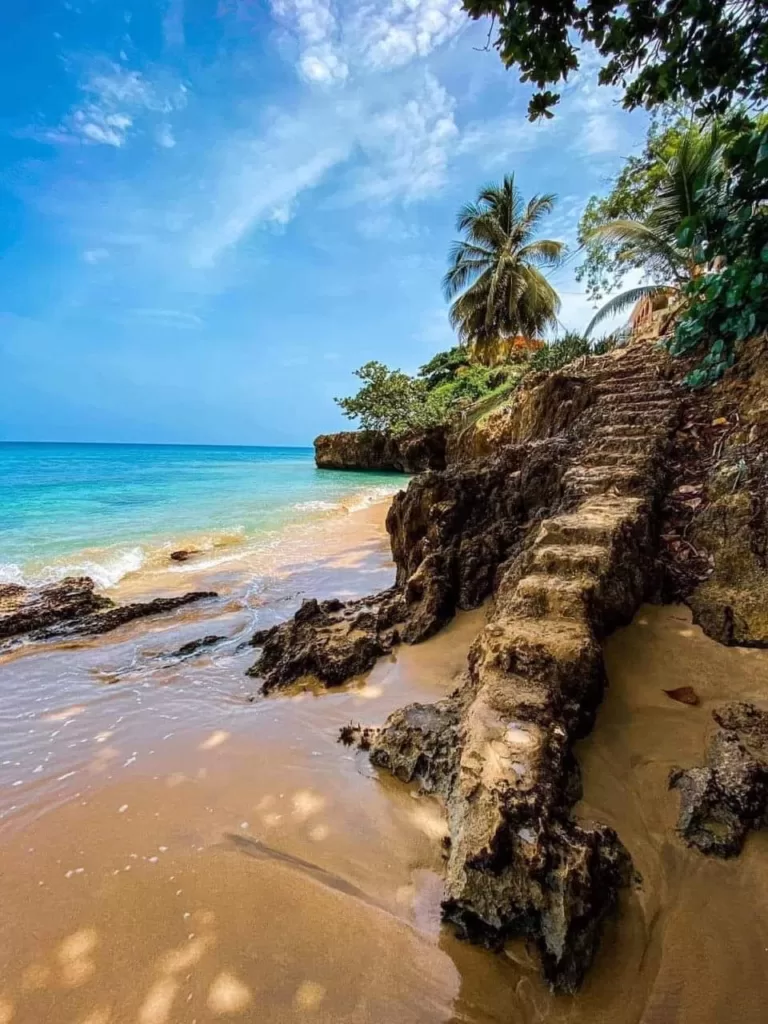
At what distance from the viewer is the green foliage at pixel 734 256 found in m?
3.09

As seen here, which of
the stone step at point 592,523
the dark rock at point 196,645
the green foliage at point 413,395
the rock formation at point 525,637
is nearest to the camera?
the rock formation at point 525,637

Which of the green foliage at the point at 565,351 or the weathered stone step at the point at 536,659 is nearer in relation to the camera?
the weathered stone step at the point at 536,659

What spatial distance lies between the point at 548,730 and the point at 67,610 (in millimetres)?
6561

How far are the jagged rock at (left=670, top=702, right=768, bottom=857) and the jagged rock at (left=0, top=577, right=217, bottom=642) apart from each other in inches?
242

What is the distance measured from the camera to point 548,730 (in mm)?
2146

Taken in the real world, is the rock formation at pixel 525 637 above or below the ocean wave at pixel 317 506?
above

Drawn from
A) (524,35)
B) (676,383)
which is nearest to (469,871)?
(524,35)

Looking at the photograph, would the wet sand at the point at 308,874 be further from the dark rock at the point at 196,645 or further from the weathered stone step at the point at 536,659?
the dark rock at the point at 196,645

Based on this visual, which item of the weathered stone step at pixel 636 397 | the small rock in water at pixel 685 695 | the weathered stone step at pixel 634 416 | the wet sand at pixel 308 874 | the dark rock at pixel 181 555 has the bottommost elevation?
the dark rock at pixel 181 555

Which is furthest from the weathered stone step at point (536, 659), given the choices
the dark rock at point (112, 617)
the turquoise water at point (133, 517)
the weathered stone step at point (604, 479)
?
the turquoise water at point (133, 517)

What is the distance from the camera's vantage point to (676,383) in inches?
221

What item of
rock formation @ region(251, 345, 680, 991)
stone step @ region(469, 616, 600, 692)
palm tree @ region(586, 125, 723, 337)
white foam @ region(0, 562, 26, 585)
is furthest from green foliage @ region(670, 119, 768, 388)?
white foam @ region(0, 562, 26, 585)

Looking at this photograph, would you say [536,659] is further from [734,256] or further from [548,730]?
[734,256]

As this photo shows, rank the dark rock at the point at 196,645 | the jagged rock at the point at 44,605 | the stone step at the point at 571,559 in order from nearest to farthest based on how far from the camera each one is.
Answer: the stone step at the point at 571,559
the dark rock at the point at 196,645
the jagged rock at the point at 44,605
